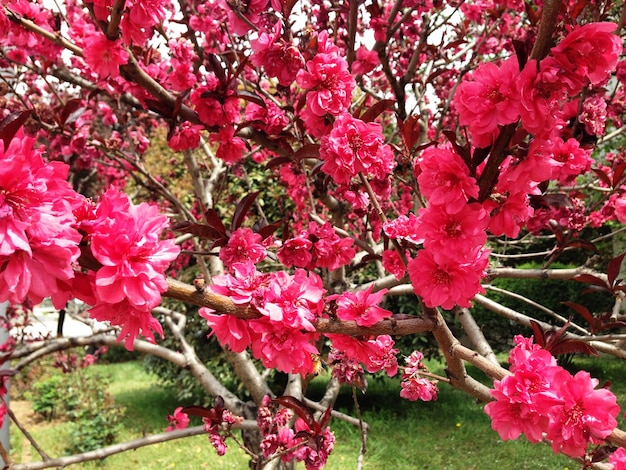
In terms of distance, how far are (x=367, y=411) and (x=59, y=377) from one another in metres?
5.36

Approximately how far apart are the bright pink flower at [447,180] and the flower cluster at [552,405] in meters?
0.44

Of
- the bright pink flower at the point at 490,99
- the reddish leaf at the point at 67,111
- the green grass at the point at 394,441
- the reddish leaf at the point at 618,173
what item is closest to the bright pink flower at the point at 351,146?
the bright pink flower at the point at 490,99

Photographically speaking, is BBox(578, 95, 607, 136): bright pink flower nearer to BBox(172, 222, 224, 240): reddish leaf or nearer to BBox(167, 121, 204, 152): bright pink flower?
BBox(172, 222, 224, 240): reddish leaf

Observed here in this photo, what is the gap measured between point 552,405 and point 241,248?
0.99 metres

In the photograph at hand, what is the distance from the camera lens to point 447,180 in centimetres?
102

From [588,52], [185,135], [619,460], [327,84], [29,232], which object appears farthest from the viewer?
[185,135]

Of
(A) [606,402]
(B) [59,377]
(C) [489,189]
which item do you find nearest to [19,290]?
(C) [489,189]

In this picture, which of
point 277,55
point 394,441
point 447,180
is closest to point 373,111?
point 277,55

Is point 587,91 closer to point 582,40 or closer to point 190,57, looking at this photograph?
point 582,40

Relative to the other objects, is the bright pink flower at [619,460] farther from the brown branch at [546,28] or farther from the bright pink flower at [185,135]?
the bright pink flower at [185,135]

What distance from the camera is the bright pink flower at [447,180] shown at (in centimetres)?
100

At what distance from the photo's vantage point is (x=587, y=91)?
2.34 m

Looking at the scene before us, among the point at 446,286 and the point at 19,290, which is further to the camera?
the point at 446,286

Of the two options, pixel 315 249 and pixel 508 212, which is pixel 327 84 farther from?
pixel 315 249
